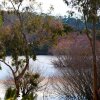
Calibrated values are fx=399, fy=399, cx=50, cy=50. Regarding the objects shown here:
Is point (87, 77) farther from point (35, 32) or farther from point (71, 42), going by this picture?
point (71, 42)

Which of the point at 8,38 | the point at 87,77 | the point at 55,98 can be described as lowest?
the point at 55,98

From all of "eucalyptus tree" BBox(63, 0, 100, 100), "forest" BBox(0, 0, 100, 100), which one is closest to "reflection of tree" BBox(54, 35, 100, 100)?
"forest" BBox(0, 0, 100, 100)

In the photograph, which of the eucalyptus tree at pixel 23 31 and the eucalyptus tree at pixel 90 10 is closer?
the eucalyptus tree at pixel 90 10

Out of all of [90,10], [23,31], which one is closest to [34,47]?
[23,31]

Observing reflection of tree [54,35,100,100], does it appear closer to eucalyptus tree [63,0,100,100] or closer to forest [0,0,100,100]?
forest [0,0,100,100]

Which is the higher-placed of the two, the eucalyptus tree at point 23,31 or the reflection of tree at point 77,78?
the eucalyptus tree at point 23,31

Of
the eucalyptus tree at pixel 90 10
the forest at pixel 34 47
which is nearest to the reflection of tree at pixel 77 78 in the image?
the forest at pixel 34 47

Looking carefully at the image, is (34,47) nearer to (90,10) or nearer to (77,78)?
(77,78)

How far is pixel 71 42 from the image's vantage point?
2845 cm

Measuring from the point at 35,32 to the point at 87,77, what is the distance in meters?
3.25

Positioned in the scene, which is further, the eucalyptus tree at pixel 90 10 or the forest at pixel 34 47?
the forest at pixel 34 47

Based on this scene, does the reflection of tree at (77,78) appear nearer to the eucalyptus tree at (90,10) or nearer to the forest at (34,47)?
the forest at (34,47)

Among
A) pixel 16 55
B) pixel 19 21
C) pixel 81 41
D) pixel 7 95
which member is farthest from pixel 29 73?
pixel 7 95

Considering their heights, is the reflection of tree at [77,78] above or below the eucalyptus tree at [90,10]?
below
